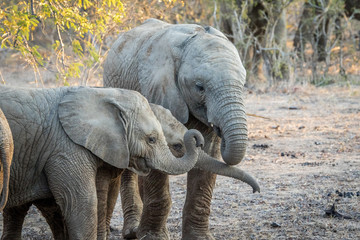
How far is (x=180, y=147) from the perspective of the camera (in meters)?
4.84

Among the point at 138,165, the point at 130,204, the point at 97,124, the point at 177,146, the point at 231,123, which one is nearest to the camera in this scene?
the point at 97,124

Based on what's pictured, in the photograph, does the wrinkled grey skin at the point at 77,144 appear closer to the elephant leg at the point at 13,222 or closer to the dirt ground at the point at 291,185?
the elephant leg at the point at 13,222

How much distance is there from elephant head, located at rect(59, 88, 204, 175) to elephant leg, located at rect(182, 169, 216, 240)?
101 cm

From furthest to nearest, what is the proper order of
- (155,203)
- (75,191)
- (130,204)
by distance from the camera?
(130,204)
(155,203)
(75,191)

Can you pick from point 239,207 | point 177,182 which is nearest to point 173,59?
point 239,207

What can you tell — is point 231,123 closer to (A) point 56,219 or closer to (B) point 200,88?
(B) point 200,88

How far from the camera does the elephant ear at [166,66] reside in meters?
5.36

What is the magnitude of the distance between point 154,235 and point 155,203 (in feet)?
0.79

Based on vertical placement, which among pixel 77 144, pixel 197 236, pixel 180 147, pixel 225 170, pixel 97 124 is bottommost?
pixel 197 236

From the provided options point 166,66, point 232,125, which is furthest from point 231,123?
point 166,66

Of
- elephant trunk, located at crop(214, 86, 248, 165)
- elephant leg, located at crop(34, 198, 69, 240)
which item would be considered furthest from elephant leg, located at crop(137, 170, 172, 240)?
elephant leg, located at crop(34, 198, 69, 240)

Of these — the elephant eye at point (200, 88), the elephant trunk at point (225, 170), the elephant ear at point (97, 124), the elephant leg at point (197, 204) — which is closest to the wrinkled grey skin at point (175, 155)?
the elephant trunk at point (225, 170)

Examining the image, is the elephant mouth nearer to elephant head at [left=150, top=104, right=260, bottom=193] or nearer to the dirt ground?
elephant head at [left=150, top=104, right=260, bottom=193]

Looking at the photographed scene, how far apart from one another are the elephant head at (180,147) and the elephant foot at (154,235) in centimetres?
86
